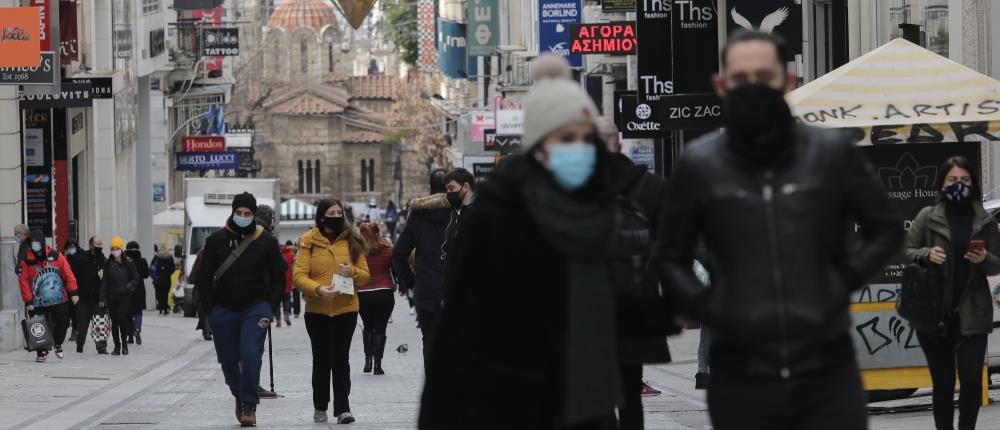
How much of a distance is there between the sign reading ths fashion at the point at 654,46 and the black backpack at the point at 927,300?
14.1m

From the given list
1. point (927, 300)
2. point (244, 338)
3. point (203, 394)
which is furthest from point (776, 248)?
point (203, 394)

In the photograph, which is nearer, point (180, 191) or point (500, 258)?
point (500, 258)

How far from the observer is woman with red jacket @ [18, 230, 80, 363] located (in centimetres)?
2428

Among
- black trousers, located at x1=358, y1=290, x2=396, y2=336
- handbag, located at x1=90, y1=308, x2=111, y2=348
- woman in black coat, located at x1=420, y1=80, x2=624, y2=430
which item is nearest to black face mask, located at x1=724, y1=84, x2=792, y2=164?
woman in black coat, located at x1=420, y1=80, x2=624, y2=430

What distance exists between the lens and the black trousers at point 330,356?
1363 cm

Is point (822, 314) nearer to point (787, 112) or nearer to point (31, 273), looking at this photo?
point (787, 112)

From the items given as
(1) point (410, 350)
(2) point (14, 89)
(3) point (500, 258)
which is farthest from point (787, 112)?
(2) point (14, 89)

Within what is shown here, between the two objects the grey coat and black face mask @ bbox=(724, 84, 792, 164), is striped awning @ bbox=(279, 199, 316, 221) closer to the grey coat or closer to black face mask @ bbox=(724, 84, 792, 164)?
the grey coat

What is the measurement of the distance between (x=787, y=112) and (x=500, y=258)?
93cm

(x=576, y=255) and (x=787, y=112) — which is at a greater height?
(x=787, y=112)

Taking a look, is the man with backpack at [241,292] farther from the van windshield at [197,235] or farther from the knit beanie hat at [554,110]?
the van windshield at [197,235]

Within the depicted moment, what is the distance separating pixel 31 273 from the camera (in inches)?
972

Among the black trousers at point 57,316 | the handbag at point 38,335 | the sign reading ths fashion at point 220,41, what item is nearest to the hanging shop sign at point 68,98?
the black trousers at point 57,316

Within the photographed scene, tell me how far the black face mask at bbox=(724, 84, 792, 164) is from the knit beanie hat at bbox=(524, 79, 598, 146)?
15.9 inches
